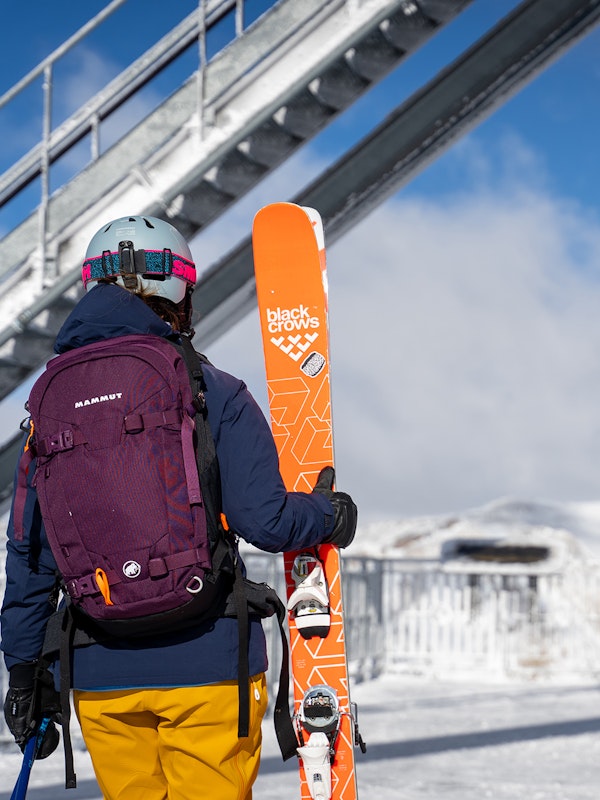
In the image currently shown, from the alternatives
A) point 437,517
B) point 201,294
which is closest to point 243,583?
point 201,294

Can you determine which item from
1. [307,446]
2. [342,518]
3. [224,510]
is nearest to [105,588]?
[224,510]

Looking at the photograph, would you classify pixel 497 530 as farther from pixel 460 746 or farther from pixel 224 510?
pixel 224 510

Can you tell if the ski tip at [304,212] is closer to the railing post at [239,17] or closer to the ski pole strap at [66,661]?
the ski pole strap at [66,661]

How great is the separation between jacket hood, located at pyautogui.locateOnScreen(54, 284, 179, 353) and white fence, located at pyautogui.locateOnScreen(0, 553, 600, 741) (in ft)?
30.5

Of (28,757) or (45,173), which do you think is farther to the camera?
(45,173)

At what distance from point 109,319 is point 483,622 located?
1043 cm

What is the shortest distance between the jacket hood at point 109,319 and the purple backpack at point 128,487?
49 millimetres

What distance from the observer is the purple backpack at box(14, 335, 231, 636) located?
211 cm

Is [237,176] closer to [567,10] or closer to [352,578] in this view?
[567,10]

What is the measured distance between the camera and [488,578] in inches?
491

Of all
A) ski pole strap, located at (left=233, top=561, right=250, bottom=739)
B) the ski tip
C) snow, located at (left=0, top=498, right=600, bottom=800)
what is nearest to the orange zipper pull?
ski pole strap, located at (left=233, top=561, right=250, bottom=739)

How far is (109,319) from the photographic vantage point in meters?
2.28

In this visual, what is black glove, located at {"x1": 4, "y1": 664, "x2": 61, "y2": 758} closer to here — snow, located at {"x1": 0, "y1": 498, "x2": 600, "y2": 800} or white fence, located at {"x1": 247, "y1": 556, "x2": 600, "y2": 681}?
snow, located at {"x1": 0, "y1": 498, "x2": 600, "y2": 800}

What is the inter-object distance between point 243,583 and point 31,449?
21.4 inches
